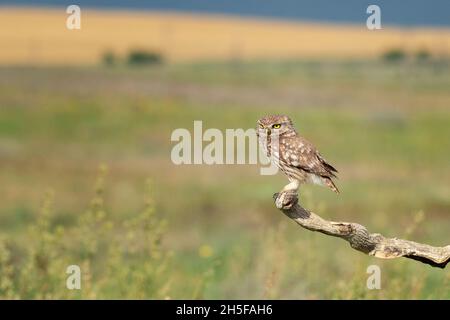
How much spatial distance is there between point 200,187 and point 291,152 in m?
23.2

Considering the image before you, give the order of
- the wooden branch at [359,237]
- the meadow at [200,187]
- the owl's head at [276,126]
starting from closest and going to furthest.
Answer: the owl's head at [276,126], the wooden branch at [359,237], the meadow at [200,187]

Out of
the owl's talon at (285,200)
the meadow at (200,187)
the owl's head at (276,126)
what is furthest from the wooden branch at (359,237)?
the meadow at (200,187)

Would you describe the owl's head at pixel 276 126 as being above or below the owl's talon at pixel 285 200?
above

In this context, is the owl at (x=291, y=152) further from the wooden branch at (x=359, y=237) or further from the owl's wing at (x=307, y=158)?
the wooden branch at (x=359, y=237)

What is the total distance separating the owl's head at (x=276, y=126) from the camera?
21.9 feet

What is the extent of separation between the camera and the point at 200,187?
30031mm

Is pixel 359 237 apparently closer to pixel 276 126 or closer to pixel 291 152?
pixel 291 152

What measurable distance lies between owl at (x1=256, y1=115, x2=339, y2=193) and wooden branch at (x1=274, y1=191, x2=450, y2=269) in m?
0.13

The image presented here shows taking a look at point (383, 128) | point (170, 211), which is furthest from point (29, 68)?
point (170, 211)

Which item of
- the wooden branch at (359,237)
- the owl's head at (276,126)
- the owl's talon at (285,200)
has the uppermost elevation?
the owl's head at (276,126)

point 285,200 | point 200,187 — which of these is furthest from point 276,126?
point 200,187

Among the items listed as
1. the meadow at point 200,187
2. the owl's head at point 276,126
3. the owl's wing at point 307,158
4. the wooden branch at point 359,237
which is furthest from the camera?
the meadow at point 200,187

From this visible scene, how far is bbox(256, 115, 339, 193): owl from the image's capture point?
675 centimetres

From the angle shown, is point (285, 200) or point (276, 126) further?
point (285, 200)
